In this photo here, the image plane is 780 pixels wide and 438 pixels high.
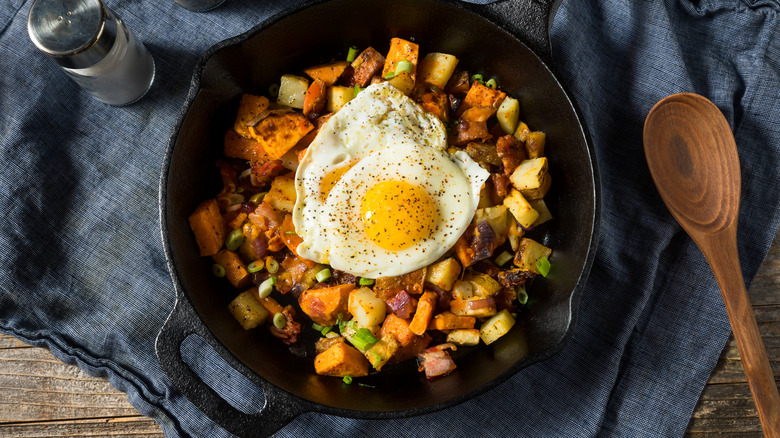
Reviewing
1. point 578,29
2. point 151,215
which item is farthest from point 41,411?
point 578,29

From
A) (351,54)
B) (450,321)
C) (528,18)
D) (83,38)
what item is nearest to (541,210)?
(450,321)

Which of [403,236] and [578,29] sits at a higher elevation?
[578,29]

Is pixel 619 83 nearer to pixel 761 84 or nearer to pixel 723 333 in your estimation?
pixel 761 84

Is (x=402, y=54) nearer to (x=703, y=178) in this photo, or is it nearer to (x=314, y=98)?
(x=314, y=98)

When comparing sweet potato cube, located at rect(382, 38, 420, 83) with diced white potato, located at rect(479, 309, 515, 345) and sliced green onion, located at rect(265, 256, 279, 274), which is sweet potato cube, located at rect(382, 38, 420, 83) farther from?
diced white potato, located at rect(479, 309, 515, 345)

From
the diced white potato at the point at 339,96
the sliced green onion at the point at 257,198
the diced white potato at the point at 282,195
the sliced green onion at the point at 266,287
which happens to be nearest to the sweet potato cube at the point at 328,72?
the diced white potato at the point at 339,96

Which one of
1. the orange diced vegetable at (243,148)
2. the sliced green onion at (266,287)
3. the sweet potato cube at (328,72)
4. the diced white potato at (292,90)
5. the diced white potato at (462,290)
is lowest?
the diced white potato at (462,290)

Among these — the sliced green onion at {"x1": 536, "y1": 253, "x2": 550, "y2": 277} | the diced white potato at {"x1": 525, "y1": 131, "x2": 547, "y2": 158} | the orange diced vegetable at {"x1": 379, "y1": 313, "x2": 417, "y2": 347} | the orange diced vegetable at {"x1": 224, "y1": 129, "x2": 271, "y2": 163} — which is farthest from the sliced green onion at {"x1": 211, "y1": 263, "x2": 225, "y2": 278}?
the diced white potato at {"x1": 525, "y1": 131, "x2": 547, "y2": 158}

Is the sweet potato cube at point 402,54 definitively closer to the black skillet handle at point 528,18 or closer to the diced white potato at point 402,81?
the diced white potato at point 402,81
